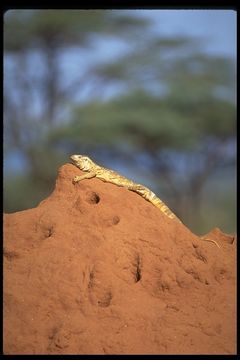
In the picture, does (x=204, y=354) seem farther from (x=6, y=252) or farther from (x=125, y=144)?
(x=125, y=144)

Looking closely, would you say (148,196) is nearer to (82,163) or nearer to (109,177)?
(109,177)

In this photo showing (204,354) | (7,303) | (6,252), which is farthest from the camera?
(6,252)

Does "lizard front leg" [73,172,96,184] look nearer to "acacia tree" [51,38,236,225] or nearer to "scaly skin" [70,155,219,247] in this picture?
"scaly skin" [70,155,219,247]

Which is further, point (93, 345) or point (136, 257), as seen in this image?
point (136, 257)

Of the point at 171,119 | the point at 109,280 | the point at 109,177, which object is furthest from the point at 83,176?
the point at 171,119

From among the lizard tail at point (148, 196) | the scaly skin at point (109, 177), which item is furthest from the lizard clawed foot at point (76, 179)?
the lizard tail at point (148, 196)

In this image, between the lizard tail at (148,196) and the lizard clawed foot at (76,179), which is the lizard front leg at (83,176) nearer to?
the lizard clawed foot at (76,179)

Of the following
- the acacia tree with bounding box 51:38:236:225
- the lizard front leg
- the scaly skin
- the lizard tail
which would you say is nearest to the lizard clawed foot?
the lizard front leg

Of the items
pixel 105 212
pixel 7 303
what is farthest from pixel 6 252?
pixel 105 212
